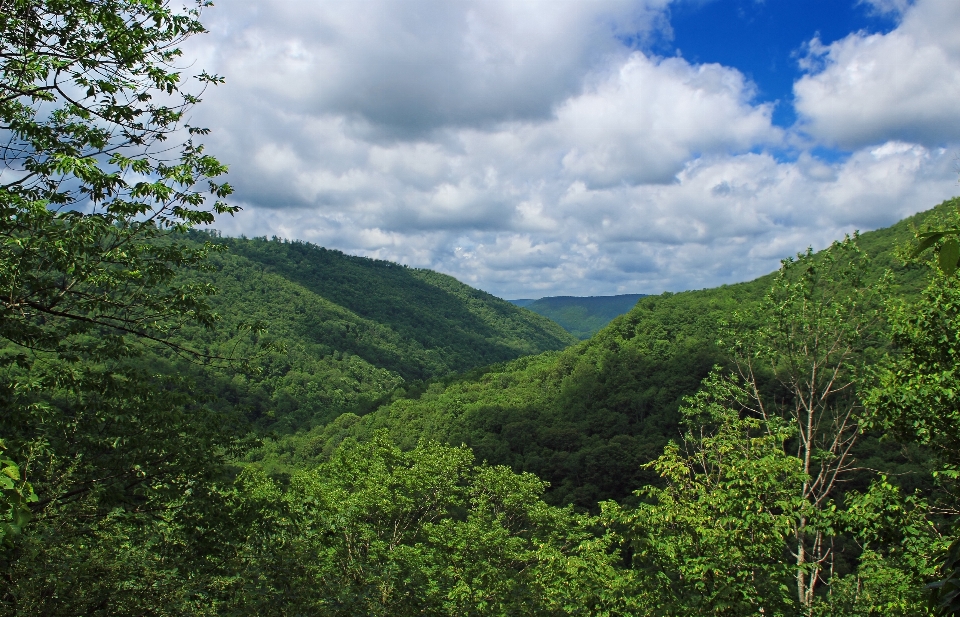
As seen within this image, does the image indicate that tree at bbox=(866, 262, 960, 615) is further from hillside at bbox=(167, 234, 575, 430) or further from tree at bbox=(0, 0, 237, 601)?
hillside at bbox=(167, 234, 575, 430)

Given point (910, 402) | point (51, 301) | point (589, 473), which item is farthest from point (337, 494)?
point (589, 473)

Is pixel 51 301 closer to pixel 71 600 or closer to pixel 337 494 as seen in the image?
pixel 71 600

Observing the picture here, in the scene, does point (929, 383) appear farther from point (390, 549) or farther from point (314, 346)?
point (314, 346)

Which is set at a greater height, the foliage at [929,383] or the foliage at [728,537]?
the foliage at [929,383]

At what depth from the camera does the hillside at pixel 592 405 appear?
51.3 metres

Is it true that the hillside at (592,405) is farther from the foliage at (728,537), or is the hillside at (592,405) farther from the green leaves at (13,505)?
the green leaves at (13,505)

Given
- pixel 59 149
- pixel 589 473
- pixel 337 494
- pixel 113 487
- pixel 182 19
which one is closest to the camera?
pixel 59 149

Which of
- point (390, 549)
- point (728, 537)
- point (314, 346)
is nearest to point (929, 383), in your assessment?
point (728, 537)

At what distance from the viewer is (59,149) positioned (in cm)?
603

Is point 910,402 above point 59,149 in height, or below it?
below

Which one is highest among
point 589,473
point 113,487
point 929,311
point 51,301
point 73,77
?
point 73,77

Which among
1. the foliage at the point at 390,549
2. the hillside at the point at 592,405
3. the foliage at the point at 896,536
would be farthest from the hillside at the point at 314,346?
the foliage at the point at 896,536

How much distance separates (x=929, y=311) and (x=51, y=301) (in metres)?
13.1

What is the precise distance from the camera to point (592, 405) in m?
71.8
